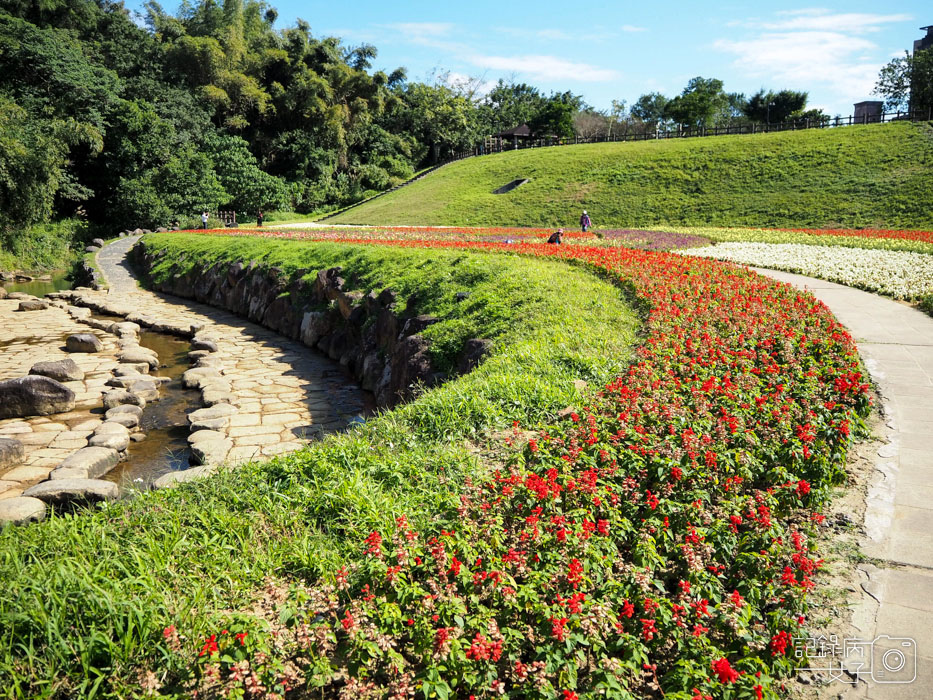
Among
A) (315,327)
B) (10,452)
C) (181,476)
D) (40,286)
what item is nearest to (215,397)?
(10,452)

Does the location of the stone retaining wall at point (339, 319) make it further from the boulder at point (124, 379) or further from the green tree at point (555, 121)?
the green tree at point (555, 121)

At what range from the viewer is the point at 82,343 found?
13195 millimetres

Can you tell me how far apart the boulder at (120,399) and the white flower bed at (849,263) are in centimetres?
1478

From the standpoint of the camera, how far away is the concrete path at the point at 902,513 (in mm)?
3199

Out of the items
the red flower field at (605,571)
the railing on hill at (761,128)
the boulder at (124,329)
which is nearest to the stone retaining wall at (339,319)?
the boulder at (124,329)

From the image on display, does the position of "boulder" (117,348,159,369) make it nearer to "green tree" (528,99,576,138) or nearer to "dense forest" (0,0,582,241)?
"dense forest" (0,0,582,241)

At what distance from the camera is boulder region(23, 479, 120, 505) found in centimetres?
580

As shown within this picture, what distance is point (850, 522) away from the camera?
14.1 ft

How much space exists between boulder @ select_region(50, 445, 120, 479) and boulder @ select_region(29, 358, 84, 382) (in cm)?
397

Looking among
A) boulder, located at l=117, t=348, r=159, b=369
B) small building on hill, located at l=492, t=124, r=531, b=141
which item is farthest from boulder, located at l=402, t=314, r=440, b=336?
small building on hill, located at l=492, t=124, r=531, b=141

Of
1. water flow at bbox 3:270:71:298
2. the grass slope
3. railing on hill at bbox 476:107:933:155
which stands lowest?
the grass slope

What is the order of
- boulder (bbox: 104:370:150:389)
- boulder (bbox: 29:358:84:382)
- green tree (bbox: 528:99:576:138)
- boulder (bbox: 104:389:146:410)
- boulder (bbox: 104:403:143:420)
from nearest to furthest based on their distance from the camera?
boulder (bbox: 104:403:143:420), boulder (bbox: 104:389:146:410), boulder (bbox: 104:370:150:389), boulder (bbox: 29:358:84:382), green tree (bbox: 528:99:576:138)

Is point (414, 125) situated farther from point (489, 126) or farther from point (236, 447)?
point (236, 447)

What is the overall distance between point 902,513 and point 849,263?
14.1 m
